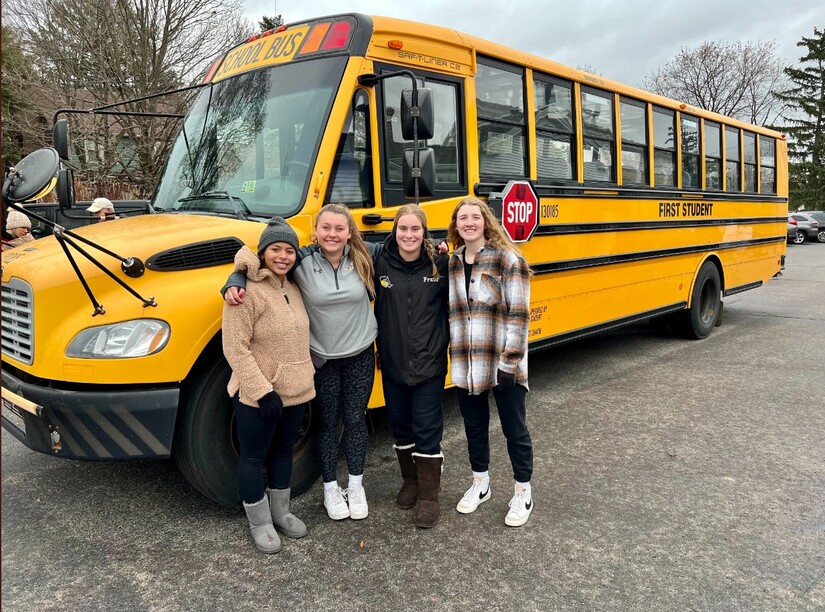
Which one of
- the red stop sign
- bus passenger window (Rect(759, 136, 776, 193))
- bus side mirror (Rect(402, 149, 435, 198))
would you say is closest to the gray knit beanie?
bus side mirror (Rect(402, 149, 435, 198))

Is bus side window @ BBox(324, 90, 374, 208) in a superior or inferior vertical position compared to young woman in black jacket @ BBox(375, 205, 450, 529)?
superior

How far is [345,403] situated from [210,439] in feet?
2.31

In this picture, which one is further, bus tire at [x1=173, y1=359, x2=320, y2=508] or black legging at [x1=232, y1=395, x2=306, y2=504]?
bus tire at [x1=173, y1=359, x2=320, y2=508]

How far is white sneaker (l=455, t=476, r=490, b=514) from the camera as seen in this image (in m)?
3.59

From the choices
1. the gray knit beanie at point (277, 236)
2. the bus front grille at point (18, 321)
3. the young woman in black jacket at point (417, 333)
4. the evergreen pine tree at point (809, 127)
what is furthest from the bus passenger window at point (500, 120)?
the evergreen pine tree at point (809, 127)

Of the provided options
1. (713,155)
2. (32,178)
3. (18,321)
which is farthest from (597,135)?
(18,321)

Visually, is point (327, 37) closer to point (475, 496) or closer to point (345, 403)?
point (345, 403)

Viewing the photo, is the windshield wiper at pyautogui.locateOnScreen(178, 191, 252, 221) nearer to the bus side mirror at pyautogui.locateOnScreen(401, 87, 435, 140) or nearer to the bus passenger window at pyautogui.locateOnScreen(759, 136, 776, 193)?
the bus side mirror at pyautogui.locateOnScreen(401, 87, 435, 140)

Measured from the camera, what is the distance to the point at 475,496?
364 cm

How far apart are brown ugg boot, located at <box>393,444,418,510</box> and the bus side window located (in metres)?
1.46

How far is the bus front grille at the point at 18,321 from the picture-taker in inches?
123

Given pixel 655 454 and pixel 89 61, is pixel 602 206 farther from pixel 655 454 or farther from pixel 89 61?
pixel 89 61

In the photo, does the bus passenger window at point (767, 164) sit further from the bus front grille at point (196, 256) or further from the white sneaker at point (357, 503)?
the bus front grille at point (196, 256)

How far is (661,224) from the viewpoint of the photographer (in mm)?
7070
